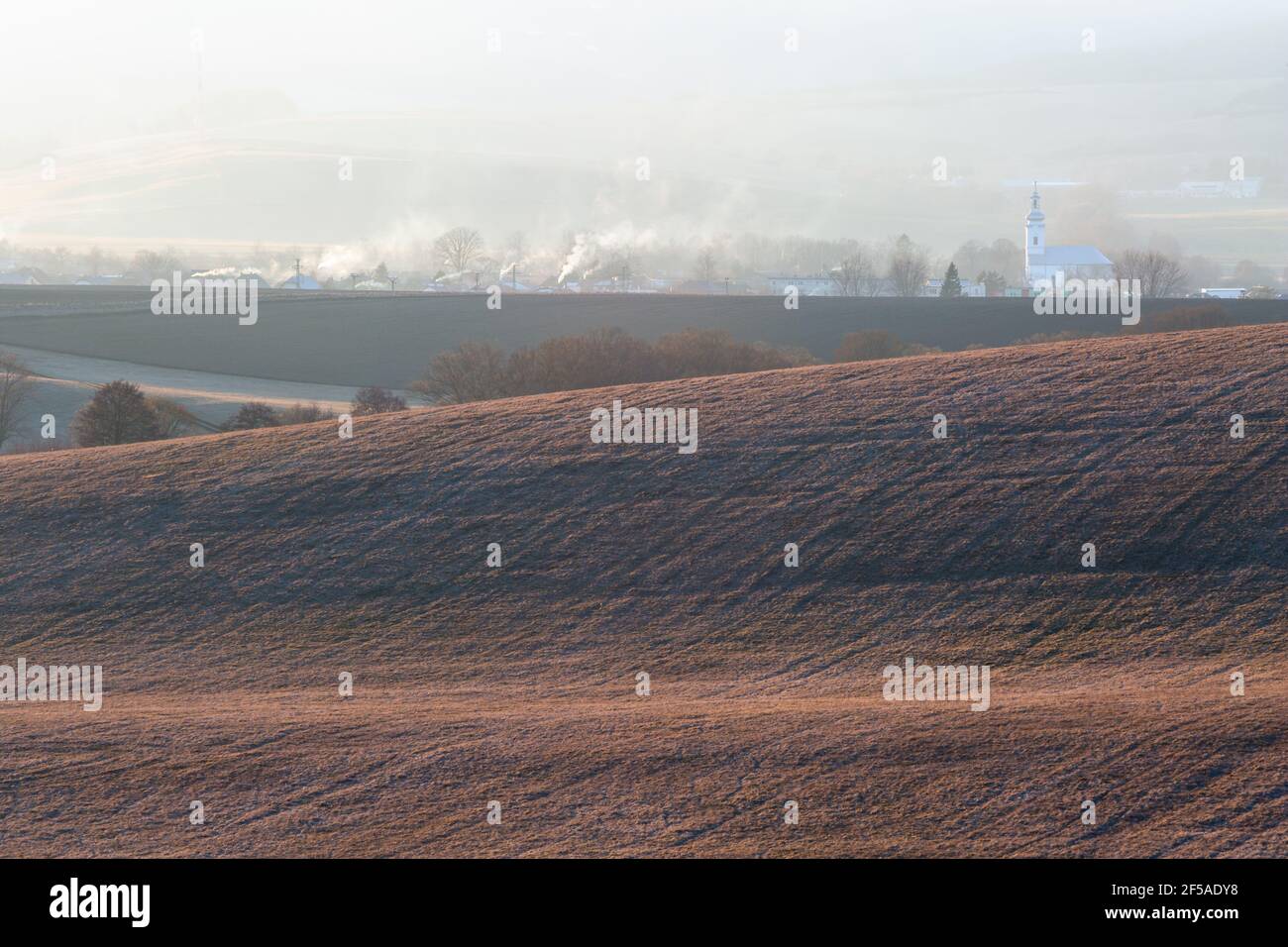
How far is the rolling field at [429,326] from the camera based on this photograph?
92.1 m

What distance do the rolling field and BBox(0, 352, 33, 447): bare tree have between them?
20.5 meters

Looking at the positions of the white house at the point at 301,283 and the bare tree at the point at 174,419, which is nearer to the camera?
the bare tree at the point at 174,419

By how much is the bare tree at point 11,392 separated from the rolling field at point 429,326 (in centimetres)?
2052

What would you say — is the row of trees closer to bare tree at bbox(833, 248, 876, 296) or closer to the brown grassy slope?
the brown grassy slope

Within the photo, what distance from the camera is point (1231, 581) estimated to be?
22.6 metres

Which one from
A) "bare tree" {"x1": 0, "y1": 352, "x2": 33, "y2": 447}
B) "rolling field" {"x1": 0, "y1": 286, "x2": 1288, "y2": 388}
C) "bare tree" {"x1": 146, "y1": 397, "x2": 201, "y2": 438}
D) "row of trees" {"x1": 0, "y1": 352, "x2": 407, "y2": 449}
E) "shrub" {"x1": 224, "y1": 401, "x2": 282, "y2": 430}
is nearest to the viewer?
"row of trees" {"x1": 0, "y1": 352, "x2": 407, "y2": 449}

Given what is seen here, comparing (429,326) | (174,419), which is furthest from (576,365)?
(429,326)

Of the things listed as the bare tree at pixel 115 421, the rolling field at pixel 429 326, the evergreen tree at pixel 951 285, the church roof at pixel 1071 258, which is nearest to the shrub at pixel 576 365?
the bare tree at pixel 115 421

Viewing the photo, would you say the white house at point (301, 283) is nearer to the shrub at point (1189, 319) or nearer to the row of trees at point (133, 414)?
the row of trees at point (133, 414)

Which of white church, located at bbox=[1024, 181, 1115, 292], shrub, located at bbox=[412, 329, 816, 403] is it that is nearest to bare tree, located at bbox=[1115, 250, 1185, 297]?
white church, located at bbox=[1024, 181, 1115, 292]

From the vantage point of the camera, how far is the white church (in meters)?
168

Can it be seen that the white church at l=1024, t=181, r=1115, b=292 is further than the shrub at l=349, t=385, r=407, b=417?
Yes

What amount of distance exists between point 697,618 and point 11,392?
57.6 meters

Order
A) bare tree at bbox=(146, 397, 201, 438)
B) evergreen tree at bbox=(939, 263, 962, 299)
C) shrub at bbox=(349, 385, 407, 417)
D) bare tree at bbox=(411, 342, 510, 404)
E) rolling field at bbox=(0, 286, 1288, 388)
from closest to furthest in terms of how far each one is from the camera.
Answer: bare tree at bbox=(146, 397, 201, 438)
shrub at bbox=(349, 385, 407, 417)
bare tree at bbox=(411, 342, 510, 404)
rolling field at bbox=(0, 286, 1288, 388)
evergreen tree at bbox=(939, 263, 962, 299)
